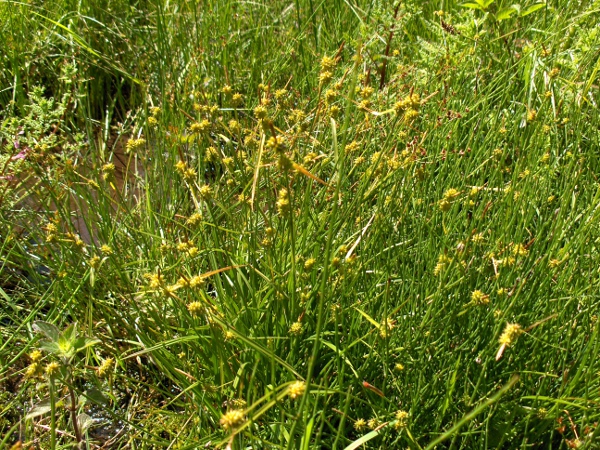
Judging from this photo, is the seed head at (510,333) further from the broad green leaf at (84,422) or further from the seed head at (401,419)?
the broad green leaf at (84,422)

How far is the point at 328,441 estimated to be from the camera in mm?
1516

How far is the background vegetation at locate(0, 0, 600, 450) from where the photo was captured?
4.55 ft

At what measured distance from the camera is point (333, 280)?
1698 millimetres

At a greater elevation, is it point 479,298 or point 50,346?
point 479,298

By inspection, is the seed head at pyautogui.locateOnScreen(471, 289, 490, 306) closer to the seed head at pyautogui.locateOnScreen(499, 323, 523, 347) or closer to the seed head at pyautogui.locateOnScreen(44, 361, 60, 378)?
the seed head at pyautogui.locateOnScreen(499, 323, 523, 347)

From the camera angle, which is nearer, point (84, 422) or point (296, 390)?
point (296, 390)

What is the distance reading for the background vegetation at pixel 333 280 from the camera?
1.39 meters

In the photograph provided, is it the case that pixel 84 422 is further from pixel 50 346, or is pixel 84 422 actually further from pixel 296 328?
pixel 296 328

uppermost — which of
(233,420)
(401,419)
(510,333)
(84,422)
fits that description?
(510,333)

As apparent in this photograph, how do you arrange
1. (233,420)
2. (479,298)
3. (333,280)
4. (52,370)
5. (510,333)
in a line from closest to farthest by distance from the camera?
(233,420)
(510,333)
(52,370)
(479,298)
(333,280)

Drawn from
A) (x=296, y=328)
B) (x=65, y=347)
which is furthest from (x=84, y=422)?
(x=296, y=328)

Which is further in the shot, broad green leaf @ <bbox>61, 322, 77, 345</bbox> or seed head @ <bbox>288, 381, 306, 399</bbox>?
broad green leaf @ <bbox>61, 322, 77, 345</bbox>

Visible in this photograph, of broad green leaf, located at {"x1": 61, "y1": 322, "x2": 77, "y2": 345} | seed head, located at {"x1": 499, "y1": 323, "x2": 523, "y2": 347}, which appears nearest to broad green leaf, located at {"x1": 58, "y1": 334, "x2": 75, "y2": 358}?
broad green leaf, located at {"x1": 61, "y1": 322, "x2": 77, "y2": 345}

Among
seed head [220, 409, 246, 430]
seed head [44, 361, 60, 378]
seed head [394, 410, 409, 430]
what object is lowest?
seed head [394, 410, 409, 430]
